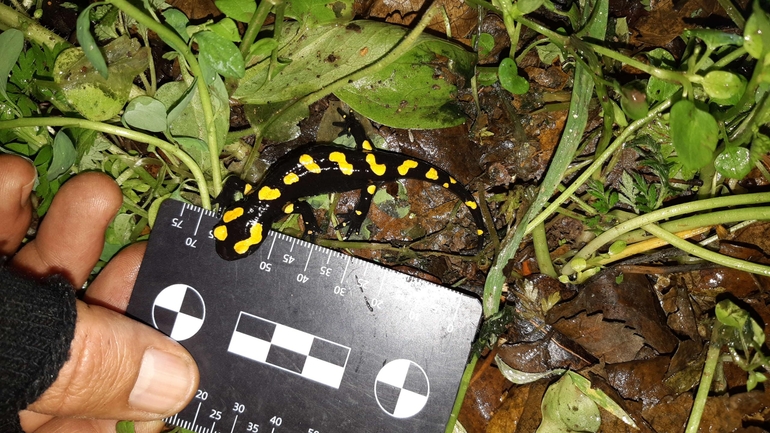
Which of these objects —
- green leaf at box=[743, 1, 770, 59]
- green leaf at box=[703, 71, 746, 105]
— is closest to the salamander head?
green leaf at box=[703, 71, 746, 105]

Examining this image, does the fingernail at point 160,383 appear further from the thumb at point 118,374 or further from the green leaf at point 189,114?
the green leaf at point 189,114

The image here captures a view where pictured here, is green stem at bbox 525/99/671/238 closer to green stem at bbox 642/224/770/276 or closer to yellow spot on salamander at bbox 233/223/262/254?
green stem at bbox 642/224/770/276

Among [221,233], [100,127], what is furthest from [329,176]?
[100,127]

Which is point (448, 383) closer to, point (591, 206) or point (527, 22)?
point (591, 206)

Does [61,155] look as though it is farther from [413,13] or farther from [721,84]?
[721,84]

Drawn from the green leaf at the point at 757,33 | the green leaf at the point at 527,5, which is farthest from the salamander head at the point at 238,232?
the green leaf at the point at 757,33

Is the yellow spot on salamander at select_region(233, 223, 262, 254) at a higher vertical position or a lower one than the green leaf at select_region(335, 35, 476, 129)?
lower

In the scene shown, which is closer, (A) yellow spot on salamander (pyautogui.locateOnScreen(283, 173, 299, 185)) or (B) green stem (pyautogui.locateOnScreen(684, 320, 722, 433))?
(B) green stem (pyautogui.locateOnScreen(684, 320, 722, 433))

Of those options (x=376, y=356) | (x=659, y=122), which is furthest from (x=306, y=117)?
(x=659, y=122)
